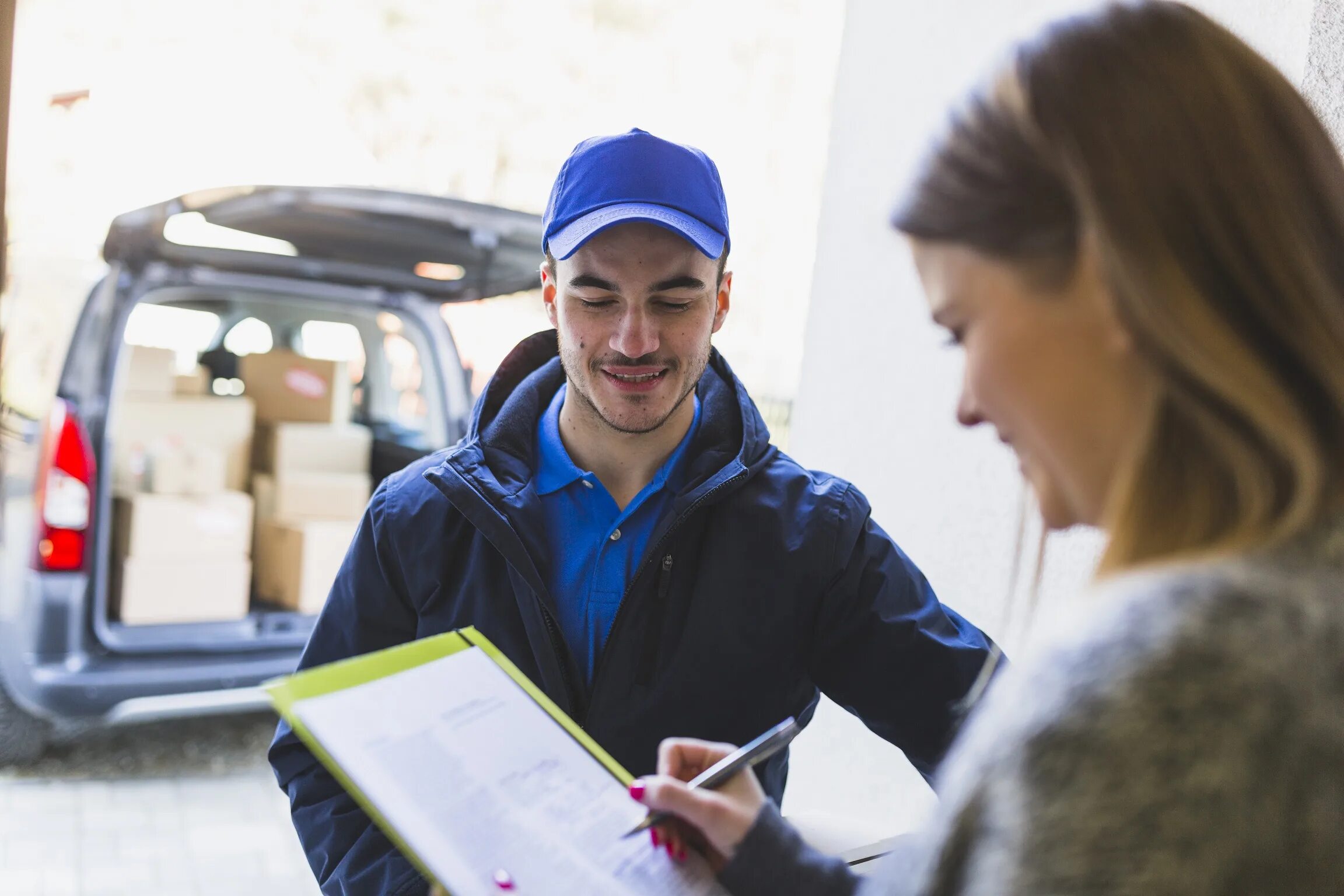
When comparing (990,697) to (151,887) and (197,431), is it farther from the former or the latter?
(197,431)

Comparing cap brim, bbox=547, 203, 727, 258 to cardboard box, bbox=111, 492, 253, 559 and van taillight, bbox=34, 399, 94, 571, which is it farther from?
cardboard box, bbox=111, 492, 253, 559

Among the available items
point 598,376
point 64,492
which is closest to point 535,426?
point 598,376

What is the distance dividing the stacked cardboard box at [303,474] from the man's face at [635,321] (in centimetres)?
234

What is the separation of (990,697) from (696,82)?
875 cm

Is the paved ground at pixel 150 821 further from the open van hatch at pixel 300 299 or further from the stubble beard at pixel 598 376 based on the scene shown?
the stubble beard at pixel 598 376

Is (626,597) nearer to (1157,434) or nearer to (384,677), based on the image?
(384,677)

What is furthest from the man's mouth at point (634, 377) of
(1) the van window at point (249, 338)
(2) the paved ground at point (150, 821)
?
(1) the van window at point (249, 338)

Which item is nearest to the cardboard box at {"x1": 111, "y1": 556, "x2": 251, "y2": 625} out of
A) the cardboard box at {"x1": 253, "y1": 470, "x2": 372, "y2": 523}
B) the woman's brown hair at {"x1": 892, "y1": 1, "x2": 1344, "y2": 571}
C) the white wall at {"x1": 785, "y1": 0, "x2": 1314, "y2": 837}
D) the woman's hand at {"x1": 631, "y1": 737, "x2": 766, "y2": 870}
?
the cardboard box at {"x1": 253, "y1": 470, "x2": 372, "y2": 523}

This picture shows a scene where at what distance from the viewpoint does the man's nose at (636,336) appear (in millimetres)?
1454

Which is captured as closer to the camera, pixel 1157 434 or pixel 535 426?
pixel 1157 434

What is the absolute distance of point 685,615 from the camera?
1370mm

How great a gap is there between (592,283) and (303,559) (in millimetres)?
2393

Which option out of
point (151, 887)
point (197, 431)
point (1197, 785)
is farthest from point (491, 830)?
point (197, 431)

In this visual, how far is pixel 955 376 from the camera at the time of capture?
206 centimetres
